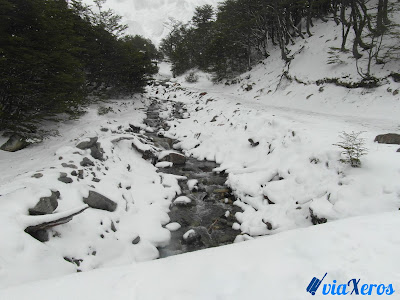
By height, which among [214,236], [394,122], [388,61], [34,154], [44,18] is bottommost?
[214,236]

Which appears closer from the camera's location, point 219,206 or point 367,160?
point 367,160

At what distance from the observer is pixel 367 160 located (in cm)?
486

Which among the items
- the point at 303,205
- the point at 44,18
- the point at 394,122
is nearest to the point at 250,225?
the point at 303,205

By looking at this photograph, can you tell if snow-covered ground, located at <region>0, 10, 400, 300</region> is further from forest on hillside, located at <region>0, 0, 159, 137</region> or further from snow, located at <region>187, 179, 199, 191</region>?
forest on hillside, located at <region>0, 0, 159, 137</region>

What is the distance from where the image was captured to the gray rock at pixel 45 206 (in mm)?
3862

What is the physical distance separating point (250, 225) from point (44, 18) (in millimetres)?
9364

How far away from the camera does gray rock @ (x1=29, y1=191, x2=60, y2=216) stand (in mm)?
3862

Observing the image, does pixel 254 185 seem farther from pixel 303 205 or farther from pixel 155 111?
pixel 155 111

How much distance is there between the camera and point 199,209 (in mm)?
6535

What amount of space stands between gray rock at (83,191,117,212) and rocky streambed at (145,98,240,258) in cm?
163

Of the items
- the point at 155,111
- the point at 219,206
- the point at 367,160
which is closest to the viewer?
the point at 367,160

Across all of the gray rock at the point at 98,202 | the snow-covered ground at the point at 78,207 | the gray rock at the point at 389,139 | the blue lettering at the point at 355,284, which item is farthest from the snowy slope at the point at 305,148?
the gray rock at the point at 98,202

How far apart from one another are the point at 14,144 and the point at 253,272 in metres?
8.23

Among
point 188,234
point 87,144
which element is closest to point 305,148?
point 188,234
